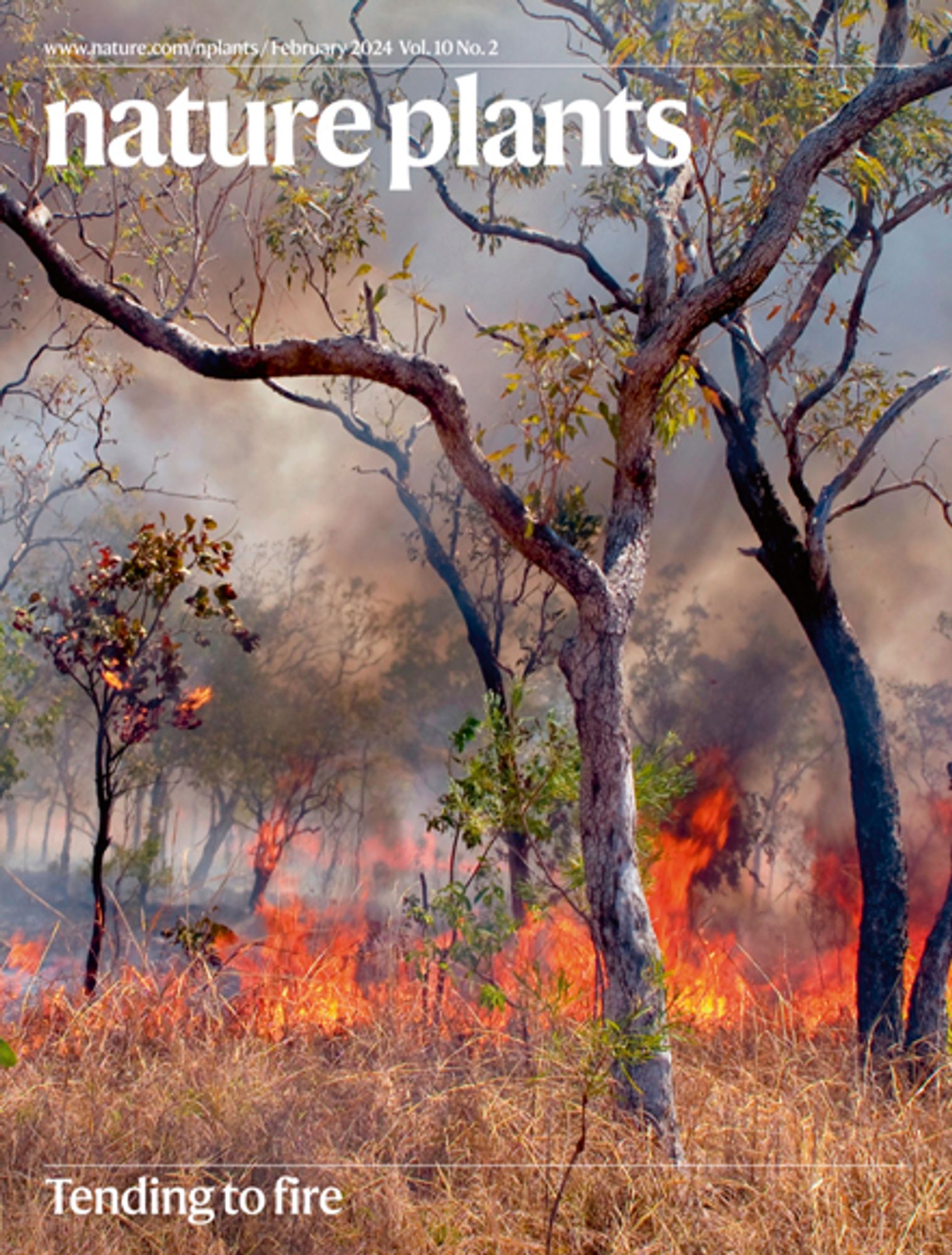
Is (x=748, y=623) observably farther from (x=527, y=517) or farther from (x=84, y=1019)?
(x=84, y=1019)

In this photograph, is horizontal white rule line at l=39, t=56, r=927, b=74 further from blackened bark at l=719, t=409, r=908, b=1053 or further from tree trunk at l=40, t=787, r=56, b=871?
tree trunk at l=40, t=787, r=56, b=871

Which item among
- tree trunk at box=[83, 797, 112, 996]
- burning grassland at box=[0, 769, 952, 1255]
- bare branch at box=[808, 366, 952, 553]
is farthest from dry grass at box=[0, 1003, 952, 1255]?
bare branch at box=[808, 366, 952, 553]

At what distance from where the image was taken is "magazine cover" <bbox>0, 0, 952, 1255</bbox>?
2697 millimetres

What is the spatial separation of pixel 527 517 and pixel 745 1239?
1.94 m

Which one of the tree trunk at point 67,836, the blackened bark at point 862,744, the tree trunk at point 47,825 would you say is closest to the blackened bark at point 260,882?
the tree trunk at point 67,836

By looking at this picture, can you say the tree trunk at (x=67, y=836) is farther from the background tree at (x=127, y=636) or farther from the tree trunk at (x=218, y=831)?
the background tree at (x=127, y=636)

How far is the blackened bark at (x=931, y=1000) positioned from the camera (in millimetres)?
3904

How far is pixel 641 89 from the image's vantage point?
502 cm

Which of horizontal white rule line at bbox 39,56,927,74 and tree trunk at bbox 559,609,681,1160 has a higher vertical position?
horizontal white rule line at bbox 39,56,927,74

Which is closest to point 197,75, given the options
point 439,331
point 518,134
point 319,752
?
point 518,134

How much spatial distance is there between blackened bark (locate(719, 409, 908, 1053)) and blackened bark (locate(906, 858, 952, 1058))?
11 centimetres

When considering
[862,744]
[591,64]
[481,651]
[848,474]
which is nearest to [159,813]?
[481,651]

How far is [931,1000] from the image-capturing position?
3910mm

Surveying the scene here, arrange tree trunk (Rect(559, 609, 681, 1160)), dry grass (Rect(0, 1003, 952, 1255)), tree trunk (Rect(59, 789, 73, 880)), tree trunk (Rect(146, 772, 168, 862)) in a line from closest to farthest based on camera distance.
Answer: dry grass (Rect(0, 1003, 952, 1255))
tree trunk (Rect(559, 609, 681, 1160))
tree trunk (Rect(146, 772, 168, 862))
tree trunk (Rect(59, 789, 73, 880))
